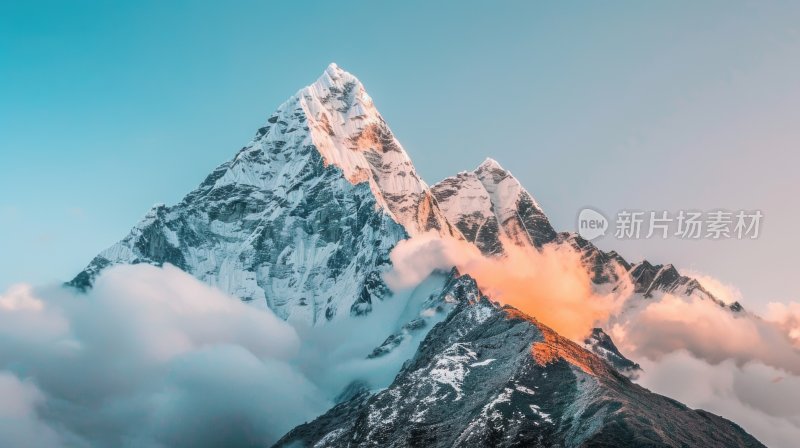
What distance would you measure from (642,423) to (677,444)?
10.5 m

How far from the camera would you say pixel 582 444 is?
190 meters

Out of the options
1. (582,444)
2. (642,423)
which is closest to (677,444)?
(642,423)

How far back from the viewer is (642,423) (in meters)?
194

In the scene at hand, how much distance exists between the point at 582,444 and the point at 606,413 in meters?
13.8

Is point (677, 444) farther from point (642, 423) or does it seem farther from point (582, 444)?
point (582, 444)

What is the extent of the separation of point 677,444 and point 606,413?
58.6 feet

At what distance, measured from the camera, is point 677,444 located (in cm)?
19550

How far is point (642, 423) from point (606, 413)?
362 inches
